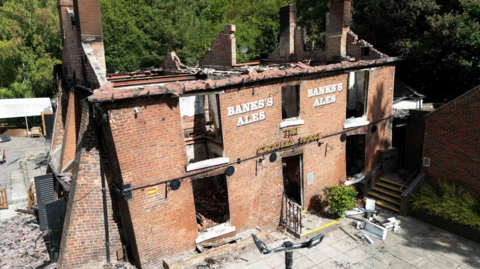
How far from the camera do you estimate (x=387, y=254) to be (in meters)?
9.85

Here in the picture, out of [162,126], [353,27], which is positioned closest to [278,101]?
[162,126]

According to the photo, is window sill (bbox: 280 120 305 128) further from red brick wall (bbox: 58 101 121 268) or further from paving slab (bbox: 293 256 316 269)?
red brick wall (bbox: 58 101 121 268)

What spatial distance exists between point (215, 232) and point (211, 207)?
7.85 ft

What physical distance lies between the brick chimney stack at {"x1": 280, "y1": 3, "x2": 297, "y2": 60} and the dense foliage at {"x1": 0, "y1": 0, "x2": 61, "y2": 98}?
76.6ft

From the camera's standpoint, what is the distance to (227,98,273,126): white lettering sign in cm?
977

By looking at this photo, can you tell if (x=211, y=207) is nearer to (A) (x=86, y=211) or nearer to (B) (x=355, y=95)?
(A) (x=86, y=211)

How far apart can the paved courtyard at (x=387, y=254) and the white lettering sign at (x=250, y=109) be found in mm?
3920

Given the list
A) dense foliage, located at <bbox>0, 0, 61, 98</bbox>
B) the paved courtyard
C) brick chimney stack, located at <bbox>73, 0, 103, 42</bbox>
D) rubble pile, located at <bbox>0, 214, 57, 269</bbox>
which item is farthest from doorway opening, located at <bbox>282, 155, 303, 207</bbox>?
dense foliage, located at <bbox>0, 0, 61, 98</bbox>

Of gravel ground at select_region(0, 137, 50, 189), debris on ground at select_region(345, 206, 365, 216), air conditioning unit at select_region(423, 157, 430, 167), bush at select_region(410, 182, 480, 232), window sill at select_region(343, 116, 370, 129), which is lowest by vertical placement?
gravel ground at select_region(0, 137, 50, 189)

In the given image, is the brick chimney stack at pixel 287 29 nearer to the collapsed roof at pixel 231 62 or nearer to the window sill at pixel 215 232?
the collapsed roof at pixel 231 62

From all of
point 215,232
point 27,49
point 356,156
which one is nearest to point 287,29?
point 356,156

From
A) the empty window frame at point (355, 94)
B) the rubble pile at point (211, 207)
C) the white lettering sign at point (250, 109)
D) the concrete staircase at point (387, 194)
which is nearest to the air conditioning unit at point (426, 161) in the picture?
the concrete staircase at point (387, 194)

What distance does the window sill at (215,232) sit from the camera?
9828mm

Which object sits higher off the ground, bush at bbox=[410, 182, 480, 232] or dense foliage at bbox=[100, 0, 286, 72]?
dense foliage at bbox=[100, 0, 286, 72]
